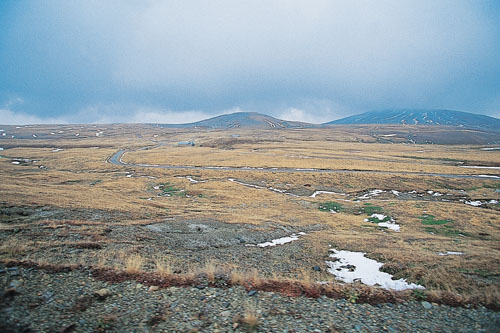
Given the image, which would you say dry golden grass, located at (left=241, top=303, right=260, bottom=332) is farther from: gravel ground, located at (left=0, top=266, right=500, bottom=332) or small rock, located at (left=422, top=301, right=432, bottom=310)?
small rock, located at (left=422, top=301, right=432, bottom=310)

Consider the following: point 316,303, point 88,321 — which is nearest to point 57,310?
point 88,321

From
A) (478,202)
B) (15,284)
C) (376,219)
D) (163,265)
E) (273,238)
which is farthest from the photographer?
(478,202)

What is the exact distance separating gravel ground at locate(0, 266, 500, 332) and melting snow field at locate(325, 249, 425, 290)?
102 inches

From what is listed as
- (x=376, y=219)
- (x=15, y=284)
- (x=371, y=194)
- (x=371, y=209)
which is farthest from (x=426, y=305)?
A: (x=371, y=194)

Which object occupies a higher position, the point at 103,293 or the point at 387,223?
the point at 103,293

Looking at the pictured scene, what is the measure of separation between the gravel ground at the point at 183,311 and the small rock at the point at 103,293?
0.03 ft

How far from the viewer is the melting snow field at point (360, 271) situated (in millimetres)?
12577

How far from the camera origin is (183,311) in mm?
8766

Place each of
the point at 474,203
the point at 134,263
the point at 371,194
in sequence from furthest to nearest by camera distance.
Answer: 1. the point at 371,194
2. the point at 474,203
3. the point at 134,263

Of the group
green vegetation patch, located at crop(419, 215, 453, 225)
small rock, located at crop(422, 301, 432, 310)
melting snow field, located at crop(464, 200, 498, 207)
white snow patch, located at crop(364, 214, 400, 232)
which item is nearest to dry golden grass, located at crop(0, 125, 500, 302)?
green vegetation patch, located at crop(419, 215, 453, 225)

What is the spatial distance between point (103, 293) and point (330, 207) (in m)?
34.6

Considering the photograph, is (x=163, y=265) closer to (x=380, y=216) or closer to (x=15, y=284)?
(x=15, y=284)

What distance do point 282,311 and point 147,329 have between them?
15.7ft

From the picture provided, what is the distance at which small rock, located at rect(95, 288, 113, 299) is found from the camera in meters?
9.09
